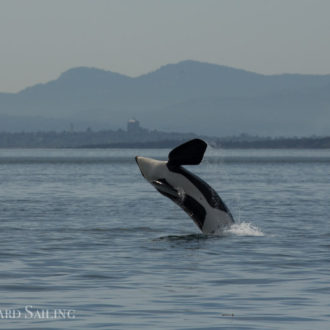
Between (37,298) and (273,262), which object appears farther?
(273,262)

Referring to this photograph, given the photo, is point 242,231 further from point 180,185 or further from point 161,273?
point 161,273

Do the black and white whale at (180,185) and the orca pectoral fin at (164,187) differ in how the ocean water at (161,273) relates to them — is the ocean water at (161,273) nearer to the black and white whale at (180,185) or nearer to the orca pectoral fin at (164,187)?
the black and white whale at (180,185)

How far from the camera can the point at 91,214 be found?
142 feet

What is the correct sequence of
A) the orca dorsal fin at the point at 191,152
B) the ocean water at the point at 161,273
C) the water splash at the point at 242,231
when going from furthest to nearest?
the water splash at the point at 242,231 < the orca dorsal fin at the point at 191,152 < the ocean water at the point at 161,273

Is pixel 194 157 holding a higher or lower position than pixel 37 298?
higher

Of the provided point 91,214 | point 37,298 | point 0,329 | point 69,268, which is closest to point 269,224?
point 91,214

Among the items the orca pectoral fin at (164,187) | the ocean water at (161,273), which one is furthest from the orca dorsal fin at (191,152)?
the ocean water at (161,273)

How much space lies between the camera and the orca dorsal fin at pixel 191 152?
23797 mm

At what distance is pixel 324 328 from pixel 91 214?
28239 mm

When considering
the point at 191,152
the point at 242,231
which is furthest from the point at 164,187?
the point at 242,231

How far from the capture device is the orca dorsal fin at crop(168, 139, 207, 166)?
23797mm

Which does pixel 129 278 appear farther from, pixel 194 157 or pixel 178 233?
pixel 178 233

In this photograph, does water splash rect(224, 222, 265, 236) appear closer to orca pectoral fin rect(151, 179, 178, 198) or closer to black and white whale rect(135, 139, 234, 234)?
black and white whale rect(135, 139, 234, 234)

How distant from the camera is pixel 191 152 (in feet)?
79.1
